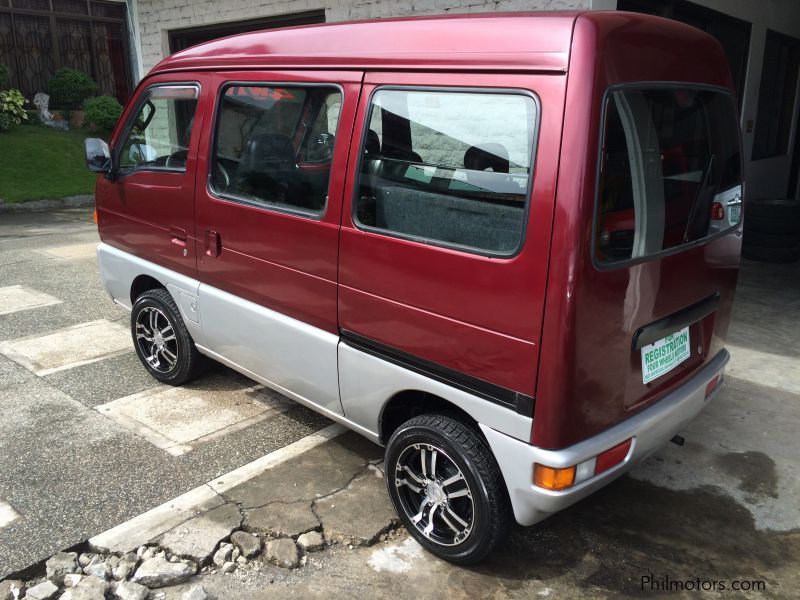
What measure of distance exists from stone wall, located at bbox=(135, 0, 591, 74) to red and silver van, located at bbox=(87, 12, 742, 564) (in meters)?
2.75

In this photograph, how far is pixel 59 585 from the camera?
8.60ft

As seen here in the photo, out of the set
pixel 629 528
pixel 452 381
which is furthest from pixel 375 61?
pixel 629 528

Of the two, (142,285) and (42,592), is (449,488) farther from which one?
(142,285)

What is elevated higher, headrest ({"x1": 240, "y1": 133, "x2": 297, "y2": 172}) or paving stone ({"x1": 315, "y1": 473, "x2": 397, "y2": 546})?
headrest ({"x1": 240, "y1": 133, "x2": 297, "y2": 172})

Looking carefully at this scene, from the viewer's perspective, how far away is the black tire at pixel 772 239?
750 cm

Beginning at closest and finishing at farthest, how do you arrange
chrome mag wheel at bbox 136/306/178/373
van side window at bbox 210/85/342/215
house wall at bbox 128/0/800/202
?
van side window at bbox 210/85/342/215 → chrome mag wheel at bbox 136/306/178/373 → house wall at bbox 128/0/800/202

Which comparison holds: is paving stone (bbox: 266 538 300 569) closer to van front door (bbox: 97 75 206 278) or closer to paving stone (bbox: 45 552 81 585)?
paving stone (bbox: 45 552 81 585)

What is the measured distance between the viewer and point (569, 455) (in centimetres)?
229

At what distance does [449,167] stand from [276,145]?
3.50ft

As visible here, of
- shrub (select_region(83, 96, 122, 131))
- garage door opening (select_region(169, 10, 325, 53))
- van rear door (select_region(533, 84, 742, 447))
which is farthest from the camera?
shrub (select_region(83, 96, 122, 131))

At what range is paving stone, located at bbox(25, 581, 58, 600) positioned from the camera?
2539mm

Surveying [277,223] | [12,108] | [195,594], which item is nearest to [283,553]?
[195,594]

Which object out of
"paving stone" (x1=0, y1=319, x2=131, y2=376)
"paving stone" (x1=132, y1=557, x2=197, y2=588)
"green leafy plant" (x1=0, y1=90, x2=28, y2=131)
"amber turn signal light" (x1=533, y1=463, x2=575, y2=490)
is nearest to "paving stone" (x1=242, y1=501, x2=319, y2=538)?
"paving stone" (x1=132, y1=557, x2=197, y2=588)

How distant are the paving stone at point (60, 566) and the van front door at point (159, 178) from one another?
1597mm
